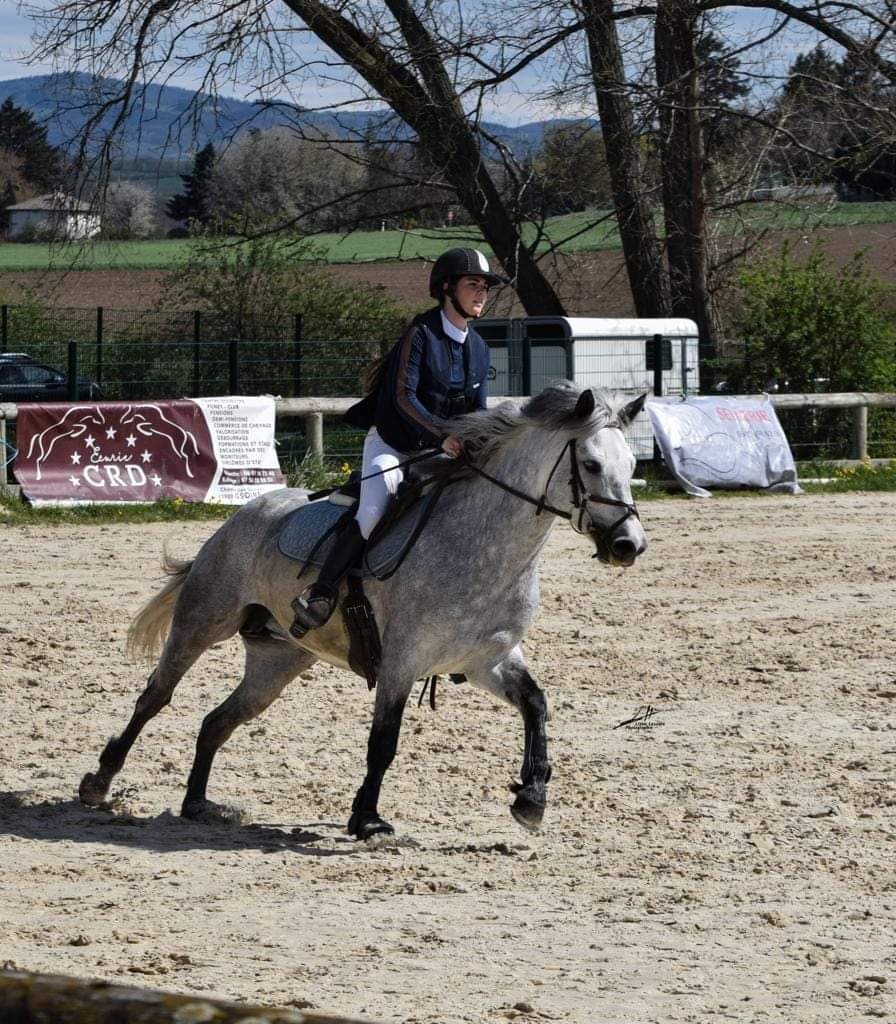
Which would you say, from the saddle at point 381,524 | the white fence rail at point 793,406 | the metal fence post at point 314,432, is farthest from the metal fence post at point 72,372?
the saddle at point 381,524

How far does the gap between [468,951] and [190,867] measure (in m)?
1.63

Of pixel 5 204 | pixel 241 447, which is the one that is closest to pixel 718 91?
pixel 241 447

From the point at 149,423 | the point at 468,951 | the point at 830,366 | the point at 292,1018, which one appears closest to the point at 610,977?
the point at 468,951

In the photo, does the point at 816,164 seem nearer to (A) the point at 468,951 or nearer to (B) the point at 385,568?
(B) the point at 385,568

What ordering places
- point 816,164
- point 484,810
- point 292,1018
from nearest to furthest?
point 292,1018 → point 484,810 → point 816,164

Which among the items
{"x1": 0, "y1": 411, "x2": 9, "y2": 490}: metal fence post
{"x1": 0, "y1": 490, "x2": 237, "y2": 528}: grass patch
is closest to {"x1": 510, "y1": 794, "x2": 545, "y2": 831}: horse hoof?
{"x1": 0, "y1": 490, "x2": 237, "y2": 528}: grass patch

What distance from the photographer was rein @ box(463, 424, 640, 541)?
21.6ft

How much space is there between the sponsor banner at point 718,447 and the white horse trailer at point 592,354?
131 cm

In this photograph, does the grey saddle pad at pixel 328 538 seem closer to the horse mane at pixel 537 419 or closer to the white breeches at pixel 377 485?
the white breeches at pixel 377 485

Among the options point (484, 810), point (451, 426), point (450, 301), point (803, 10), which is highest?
point (803, 10)

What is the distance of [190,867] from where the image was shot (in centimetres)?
636

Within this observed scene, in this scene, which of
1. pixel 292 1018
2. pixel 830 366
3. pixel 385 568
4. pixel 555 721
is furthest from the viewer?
pixel 830 366

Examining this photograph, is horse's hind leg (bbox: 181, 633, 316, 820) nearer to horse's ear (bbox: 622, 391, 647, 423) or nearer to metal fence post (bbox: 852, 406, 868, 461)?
horse's ear (bbox: 622, 391, 647, 423)

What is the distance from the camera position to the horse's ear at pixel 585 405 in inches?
262
